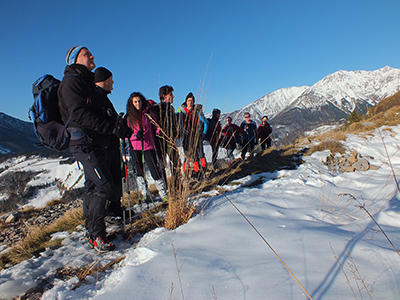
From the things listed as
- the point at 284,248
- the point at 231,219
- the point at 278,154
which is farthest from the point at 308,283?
the point at 278,154

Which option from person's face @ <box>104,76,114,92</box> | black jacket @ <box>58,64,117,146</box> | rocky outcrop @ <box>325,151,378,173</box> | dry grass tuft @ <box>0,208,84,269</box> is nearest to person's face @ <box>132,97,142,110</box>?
person's face @ <box>104,76,114,92</box>

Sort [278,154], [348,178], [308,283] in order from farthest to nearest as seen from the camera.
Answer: [278,154]
[348,178]
[308,283]

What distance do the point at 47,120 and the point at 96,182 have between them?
706 mm

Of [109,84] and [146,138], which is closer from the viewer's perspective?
[109,84]

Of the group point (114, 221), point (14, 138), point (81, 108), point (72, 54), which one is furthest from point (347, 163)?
point (14, 138)

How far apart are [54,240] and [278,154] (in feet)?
19.0

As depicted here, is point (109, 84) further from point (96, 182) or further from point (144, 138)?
point (96, 182)

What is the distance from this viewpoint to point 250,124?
796 centimetres

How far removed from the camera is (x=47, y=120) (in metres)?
1.80

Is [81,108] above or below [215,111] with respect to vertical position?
below

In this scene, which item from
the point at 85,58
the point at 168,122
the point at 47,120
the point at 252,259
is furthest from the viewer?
the point at 168,122

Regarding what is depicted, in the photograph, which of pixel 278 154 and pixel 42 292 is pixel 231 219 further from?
pixel 278 154

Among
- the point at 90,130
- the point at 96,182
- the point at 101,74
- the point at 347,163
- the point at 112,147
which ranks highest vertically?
the point at 101,74

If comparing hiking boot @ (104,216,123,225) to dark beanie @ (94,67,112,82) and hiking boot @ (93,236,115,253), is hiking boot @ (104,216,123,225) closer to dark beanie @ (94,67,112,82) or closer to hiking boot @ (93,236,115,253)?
hiking boot @ (93,236,115,253)
